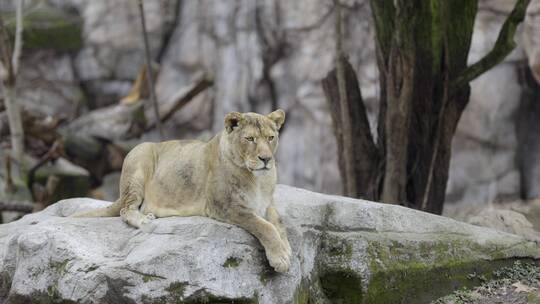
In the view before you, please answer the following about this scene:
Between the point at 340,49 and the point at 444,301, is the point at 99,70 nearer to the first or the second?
the point at 340,49

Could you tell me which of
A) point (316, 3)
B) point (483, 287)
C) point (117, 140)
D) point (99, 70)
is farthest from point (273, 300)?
point (99, 70)

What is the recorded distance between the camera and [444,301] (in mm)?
5793

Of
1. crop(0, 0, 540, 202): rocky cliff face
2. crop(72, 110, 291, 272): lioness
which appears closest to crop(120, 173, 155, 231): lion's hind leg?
crop(72, 110, 291, 272): lioness

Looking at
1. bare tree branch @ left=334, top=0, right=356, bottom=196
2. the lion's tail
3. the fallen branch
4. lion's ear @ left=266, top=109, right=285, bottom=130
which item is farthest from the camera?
the fallen branch

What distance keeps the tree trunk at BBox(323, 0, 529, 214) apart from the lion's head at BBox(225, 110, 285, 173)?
340cm

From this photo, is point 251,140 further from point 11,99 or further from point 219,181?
point 11,99

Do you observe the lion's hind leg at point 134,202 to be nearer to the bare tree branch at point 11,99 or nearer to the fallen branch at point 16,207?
the fallen branch at point 16,207

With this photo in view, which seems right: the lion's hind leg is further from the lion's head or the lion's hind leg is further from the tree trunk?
the tree trunk

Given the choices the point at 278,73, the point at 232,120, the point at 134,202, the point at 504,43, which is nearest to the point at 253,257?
the point at 232,120

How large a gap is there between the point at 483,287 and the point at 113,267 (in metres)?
2.88

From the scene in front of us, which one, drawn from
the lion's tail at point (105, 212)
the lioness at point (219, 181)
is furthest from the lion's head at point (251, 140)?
the lion's tail at point (105, 212)

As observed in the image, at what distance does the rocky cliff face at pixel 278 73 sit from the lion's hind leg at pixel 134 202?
5.94 metres

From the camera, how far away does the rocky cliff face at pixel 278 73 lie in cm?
1181

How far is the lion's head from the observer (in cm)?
489
